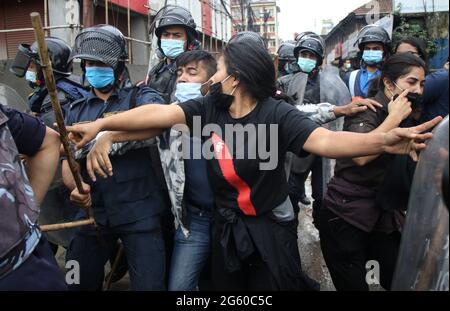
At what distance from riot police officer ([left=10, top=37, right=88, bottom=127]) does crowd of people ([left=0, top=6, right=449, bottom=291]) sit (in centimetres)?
46

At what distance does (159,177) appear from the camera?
2.70m

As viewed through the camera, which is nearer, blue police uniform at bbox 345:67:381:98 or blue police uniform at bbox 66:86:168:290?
blue police uniform at bbox 66:86:168:290

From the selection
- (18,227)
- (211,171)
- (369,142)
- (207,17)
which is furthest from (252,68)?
(207,17)

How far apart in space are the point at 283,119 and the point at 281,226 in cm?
56

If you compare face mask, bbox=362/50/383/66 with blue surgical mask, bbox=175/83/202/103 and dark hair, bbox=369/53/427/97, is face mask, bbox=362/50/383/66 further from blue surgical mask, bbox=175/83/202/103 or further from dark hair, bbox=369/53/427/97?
→ blue surgical mask, bbox=175/83/202/103

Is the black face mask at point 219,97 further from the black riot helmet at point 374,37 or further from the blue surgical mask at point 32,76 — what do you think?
the black riot helmet at point 374,37

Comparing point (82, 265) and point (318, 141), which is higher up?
point (318, 141)

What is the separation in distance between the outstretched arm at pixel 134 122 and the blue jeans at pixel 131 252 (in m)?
0.71

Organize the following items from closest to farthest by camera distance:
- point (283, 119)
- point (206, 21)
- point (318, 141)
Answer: point (318, 141) → point (283, 119) → point (206, 21)

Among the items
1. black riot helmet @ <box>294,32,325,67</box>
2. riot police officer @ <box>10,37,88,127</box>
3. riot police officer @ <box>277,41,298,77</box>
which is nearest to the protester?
black riot helmet @ <box>294,32,325,67</box>

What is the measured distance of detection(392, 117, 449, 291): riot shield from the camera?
1166 millimetres
